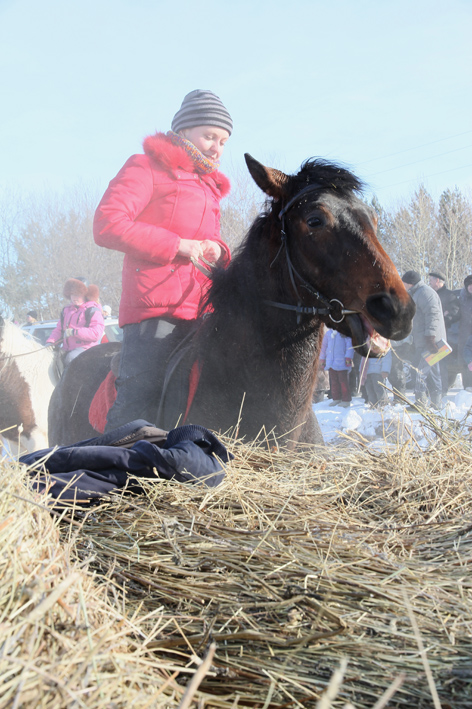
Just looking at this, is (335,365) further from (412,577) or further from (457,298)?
(412,577)

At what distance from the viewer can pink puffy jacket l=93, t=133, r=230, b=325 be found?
3.38m

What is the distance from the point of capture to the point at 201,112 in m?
3.74

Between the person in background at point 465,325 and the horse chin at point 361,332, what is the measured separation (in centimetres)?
788

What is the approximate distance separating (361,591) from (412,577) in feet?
0.60

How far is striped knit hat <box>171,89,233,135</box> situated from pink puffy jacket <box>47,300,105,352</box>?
15.7ft

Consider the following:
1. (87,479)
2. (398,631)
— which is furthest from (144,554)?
(398,631)

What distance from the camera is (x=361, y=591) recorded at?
126cm

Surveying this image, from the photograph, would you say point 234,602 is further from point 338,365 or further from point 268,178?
point 338,365

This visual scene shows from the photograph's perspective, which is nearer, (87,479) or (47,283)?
(87,479)

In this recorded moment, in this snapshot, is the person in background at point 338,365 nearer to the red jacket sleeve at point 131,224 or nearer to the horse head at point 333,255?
the red jacket sleeve at point 131,224

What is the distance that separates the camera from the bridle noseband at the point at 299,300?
2.71 m

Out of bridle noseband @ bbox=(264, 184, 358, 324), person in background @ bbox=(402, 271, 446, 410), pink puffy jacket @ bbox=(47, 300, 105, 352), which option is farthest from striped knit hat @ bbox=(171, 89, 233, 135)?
person in background @ bbox=(402, 271, 446, 410)

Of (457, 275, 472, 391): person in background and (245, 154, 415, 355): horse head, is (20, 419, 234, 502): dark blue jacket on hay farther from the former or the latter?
(457, 275, 472, 391): person in background

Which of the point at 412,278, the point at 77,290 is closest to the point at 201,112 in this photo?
the point at 77,290
